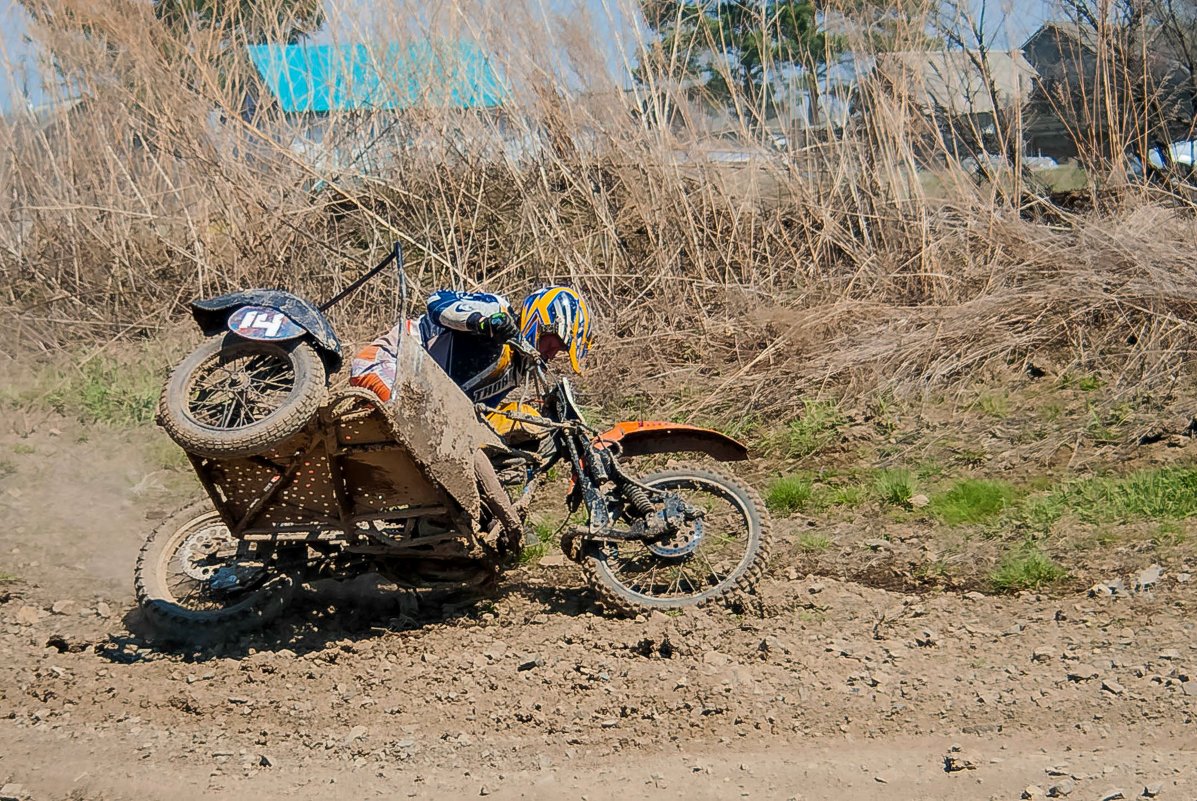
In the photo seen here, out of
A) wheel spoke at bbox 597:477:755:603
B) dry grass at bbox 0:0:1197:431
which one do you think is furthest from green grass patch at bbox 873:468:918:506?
wheel spoke at bbox 597:477:755:603

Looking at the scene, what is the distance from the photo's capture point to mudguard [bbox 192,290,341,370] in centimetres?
500

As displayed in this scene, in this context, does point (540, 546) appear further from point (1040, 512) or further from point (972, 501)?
point (1040, 512)

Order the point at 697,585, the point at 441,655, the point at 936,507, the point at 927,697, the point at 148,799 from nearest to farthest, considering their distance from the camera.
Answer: the point at 148,799 < the point at 927,697 < the point at 441,655 < the point at 697,585 < the point at 936,507

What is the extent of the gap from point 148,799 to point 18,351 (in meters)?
7.19

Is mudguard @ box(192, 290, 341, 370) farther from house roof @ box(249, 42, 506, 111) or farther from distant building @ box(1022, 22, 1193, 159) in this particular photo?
distant building @ box(1022, 22, 1193, 159)

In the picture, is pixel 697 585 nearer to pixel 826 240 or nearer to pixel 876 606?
pixel 876 606

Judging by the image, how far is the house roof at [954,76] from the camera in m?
9.59

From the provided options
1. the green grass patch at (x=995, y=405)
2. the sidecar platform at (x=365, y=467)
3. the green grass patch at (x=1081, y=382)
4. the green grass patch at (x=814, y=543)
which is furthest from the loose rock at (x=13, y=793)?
the green grass patch at (x=1081, y=382)

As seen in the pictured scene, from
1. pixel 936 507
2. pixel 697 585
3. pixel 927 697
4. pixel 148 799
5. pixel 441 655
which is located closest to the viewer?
pixel 148 799

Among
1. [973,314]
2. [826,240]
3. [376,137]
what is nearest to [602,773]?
[973,314]

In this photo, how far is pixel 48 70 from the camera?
10680 mm

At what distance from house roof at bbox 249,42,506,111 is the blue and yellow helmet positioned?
4.65 metres

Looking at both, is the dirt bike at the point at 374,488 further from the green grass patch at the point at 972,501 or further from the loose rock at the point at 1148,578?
the loose rock at the point at 1148,578

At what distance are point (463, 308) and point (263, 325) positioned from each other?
877 mm
